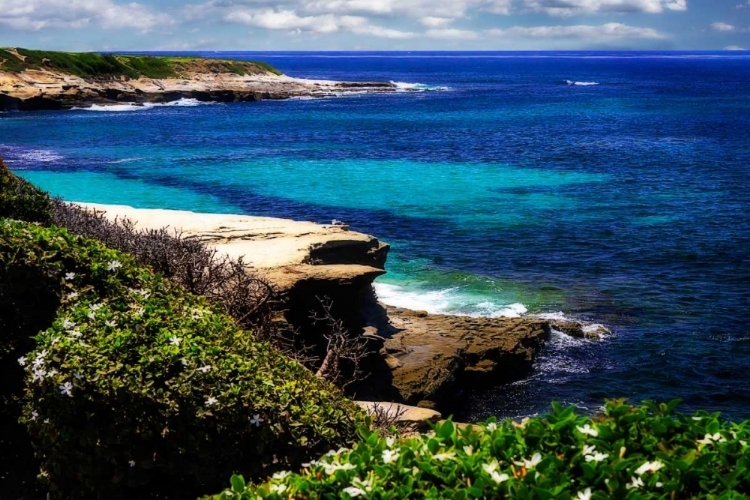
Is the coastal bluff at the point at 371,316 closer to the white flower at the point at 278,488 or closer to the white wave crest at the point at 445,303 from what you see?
the white wave crest at the point at 445,303

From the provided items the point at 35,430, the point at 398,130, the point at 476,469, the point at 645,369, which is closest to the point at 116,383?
the point at 35,430

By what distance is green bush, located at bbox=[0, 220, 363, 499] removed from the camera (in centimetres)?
635

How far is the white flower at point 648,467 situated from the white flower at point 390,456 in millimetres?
1475

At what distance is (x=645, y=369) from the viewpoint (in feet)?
59.1

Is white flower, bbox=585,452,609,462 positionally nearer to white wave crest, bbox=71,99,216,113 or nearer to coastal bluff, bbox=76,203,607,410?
coastal bluff, bbox=76,203,607,410

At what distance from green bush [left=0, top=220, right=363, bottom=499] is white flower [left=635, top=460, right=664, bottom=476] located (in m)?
2.85

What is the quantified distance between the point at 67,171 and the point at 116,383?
3973cm

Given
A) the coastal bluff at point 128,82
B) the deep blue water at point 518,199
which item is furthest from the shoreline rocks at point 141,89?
the deep blue water at point 518,199

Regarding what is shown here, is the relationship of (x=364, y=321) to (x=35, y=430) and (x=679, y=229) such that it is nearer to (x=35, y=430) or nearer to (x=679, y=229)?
(x=35, y=430)

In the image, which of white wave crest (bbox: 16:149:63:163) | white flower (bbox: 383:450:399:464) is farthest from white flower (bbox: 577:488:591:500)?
white wave crest (bbox: 16:149:63:163)

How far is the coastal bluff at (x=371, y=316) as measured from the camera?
45.8 ft

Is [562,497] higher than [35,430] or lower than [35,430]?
higher

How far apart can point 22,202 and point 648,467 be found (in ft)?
Answer: 28.3

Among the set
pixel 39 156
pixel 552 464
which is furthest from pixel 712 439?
pixel 39 156
